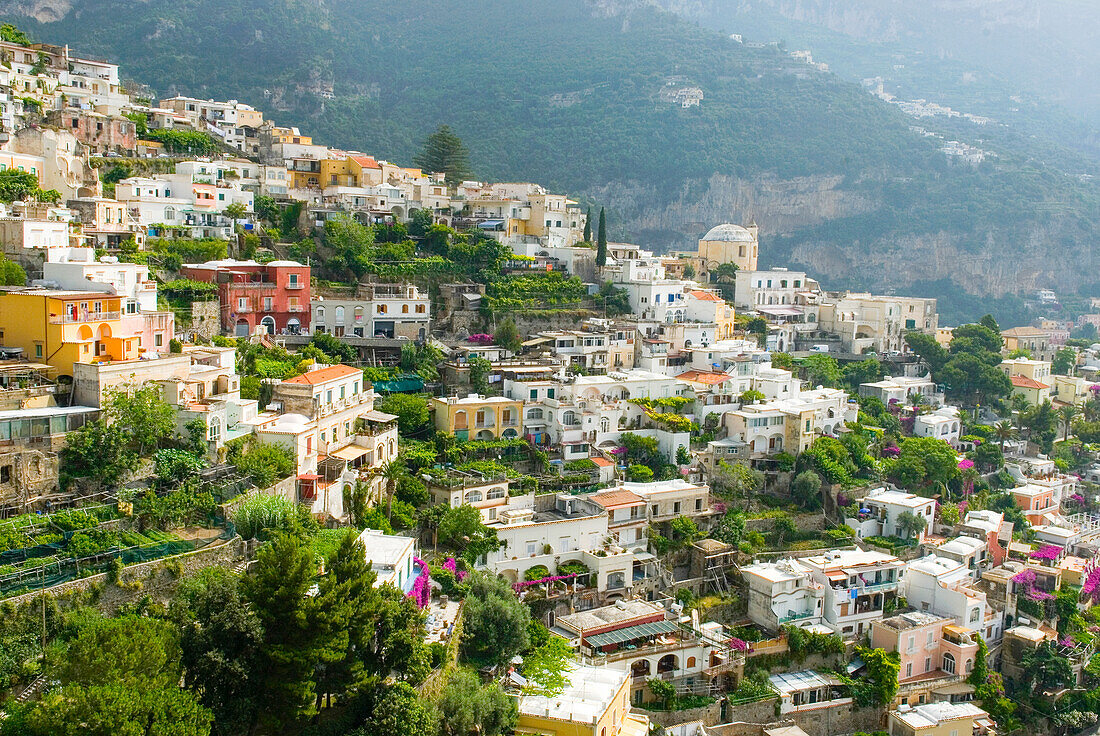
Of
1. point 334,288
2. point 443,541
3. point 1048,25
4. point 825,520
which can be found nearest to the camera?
A: point 443,541

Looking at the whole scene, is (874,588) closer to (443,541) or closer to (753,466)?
(753,466)

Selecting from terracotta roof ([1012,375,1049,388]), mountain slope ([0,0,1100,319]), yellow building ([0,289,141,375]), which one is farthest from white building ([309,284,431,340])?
mountain slope ([0,0,1100,319])

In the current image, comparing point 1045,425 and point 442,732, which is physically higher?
point 1045,425

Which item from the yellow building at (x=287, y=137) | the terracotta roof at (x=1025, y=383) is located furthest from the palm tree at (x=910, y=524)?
the yellow building at (x=287, y=137)

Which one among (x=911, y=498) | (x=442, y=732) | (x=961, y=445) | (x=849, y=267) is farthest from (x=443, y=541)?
(x=849, y=267)

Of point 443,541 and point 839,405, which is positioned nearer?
point 443,541

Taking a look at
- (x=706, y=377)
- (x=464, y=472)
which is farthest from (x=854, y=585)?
(x=464, y=472)

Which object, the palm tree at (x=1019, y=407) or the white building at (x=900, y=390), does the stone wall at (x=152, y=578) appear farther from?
the palm tree at (x=1019, y=407)

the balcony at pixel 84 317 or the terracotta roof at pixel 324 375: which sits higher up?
the balcony at pixel 84 317
